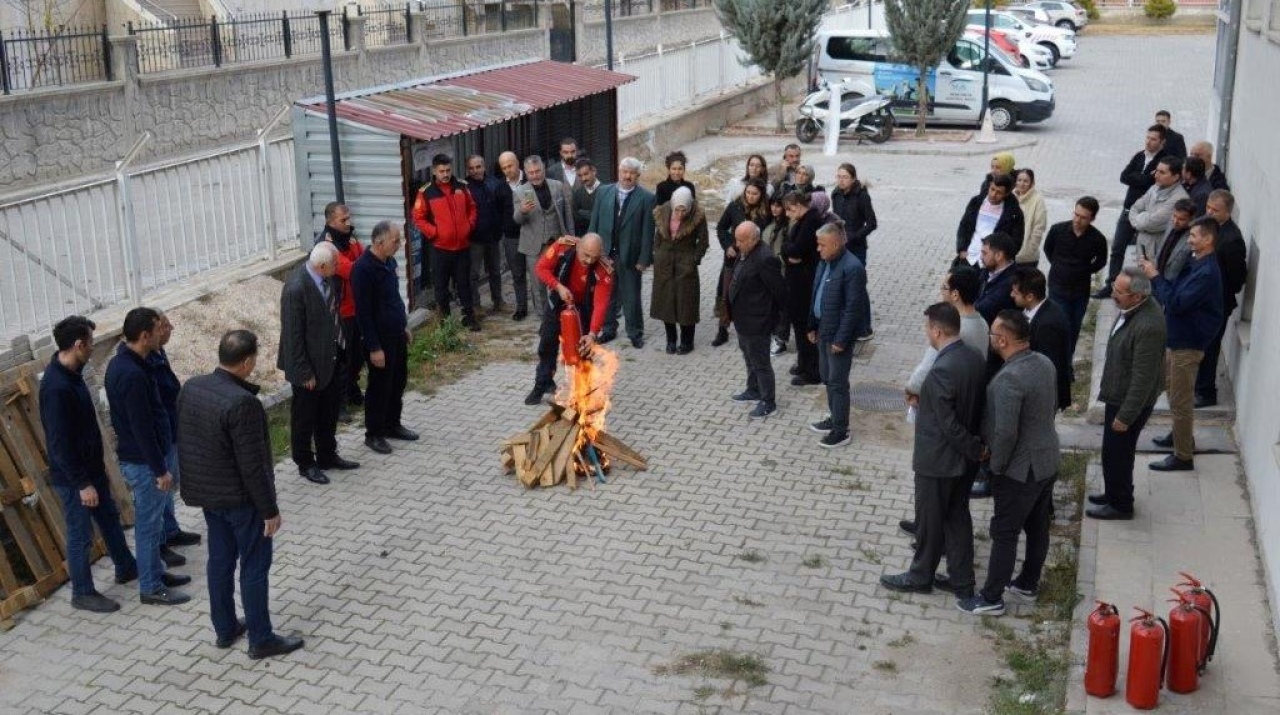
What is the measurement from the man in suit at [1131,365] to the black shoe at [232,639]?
5241 mm

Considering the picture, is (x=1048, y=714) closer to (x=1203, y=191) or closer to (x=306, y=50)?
(x=1203, y=191)

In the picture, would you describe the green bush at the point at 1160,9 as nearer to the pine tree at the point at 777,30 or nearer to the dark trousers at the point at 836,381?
the pine tree at the point at 777,30

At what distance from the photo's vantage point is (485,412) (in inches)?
422

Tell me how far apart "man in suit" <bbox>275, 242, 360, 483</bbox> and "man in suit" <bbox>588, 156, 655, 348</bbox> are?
11.3 feet

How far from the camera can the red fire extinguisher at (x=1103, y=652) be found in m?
6.10

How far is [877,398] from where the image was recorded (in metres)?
11.0

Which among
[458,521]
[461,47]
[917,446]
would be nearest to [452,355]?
[458,521]

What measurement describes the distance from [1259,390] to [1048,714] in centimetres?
345

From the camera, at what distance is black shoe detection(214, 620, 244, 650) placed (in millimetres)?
6961

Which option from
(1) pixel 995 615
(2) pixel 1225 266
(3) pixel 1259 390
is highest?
(2) pixel 1225 266

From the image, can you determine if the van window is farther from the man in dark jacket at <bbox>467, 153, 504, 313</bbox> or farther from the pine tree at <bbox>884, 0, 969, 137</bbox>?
the man in dark jacket at <bbox>467, 153, 504, 313</bbox>

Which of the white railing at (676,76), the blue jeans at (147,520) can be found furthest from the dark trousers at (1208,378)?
the white railing at (676,76)

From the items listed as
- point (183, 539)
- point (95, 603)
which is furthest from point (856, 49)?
point (95, 603)

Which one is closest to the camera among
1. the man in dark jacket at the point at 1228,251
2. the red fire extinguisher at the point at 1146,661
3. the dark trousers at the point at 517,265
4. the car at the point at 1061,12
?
the red fire extinguisher at the point at 1146,661
